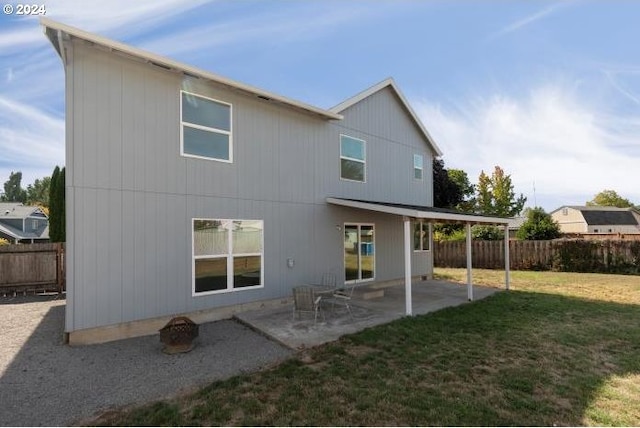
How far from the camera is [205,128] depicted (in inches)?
321

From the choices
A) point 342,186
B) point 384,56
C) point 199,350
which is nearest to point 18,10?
point 199,350

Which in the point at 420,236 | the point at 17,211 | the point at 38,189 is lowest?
the point at 420,236

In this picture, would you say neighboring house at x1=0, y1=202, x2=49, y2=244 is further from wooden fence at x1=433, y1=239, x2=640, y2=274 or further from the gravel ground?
wooden fence at x1=433, y1=239, x2=640, y2=274

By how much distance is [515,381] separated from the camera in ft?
15.6

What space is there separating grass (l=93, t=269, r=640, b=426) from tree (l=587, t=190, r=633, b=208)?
3350 inches

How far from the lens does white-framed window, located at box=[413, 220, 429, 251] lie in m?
14.6

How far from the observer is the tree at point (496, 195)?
1495 inches

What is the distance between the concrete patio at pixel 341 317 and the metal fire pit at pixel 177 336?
149cm

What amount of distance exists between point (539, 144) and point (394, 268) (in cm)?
2272

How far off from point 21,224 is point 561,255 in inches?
1657

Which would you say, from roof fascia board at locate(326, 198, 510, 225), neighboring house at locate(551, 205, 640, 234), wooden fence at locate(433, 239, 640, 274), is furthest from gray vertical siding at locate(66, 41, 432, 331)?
neighboring house at locate(551, 205, 640, 234)

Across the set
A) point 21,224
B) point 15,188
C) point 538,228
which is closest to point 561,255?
point 538,228

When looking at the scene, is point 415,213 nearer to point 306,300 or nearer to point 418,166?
point 306,300

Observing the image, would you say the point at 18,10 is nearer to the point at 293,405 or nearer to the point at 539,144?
the point at 293,405
